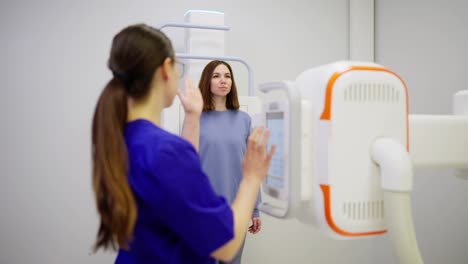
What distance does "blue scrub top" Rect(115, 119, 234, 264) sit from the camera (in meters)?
0.73

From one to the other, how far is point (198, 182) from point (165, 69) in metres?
0.24

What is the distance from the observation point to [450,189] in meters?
2.34

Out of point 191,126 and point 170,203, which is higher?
point 191,126

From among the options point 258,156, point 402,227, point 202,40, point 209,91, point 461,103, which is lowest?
point 402,227

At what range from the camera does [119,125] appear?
792mm

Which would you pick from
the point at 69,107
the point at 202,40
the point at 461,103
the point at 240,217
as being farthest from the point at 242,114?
the point at 240,217

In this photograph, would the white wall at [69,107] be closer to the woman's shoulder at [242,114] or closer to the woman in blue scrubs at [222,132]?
the woman in blue scrubs at [222,132]

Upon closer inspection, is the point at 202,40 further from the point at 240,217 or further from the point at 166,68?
the point at 240,217

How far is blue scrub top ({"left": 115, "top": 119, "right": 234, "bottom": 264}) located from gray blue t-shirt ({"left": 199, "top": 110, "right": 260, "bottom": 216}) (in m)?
1.15

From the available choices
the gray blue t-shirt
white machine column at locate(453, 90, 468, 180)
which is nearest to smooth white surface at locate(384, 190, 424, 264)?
white machine column at locate(453, 90, 468, 180)

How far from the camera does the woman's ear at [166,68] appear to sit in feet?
2.75

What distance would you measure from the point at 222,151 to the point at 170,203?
4.19 feet

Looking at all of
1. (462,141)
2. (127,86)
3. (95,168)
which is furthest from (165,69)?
(462,141)

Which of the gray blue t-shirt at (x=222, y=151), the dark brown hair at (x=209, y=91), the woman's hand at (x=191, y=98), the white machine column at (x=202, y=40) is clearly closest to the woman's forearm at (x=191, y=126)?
the woman's hand at (x=191, y=98)
